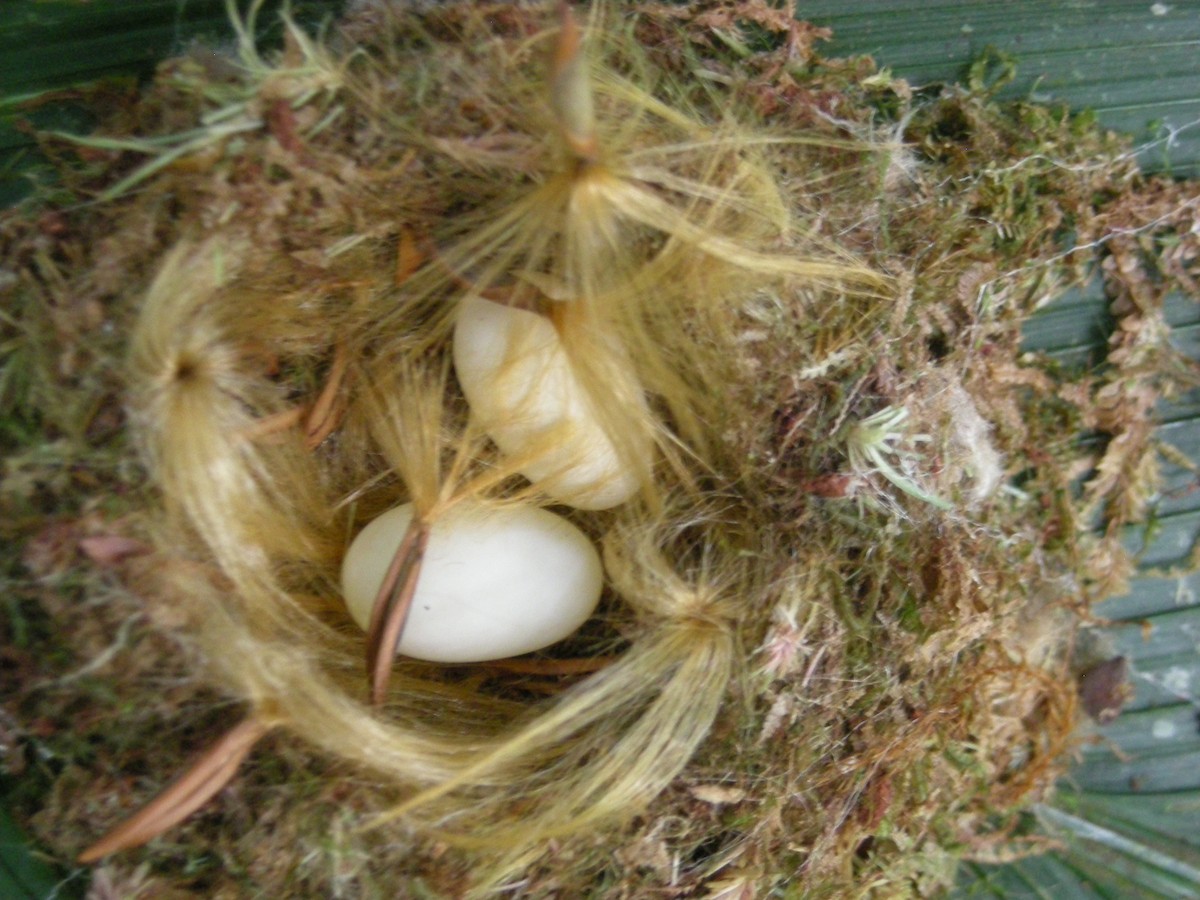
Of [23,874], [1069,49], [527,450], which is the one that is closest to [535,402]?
[527,450]

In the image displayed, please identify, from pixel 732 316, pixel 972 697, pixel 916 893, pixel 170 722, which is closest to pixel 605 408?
pixel 732 316

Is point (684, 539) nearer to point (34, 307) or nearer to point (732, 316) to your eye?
point (732, 316)

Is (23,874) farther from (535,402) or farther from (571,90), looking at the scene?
(571,90)

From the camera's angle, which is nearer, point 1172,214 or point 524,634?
point 524,634

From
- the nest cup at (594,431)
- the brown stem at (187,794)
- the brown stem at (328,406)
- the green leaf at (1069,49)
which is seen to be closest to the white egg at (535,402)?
the nest cup at (594,431)

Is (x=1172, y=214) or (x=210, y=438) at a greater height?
(x=1172, y=214)
